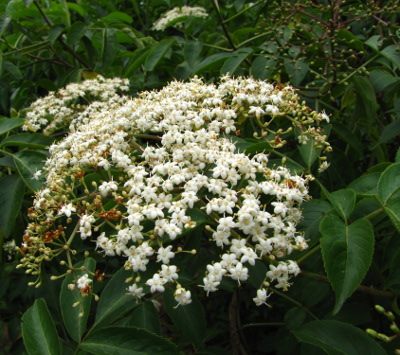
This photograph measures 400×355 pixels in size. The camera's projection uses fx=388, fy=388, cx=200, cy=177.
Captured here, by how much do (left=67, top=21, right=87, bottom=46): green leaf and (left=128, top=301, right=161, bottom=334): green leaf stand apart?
2.36 meters

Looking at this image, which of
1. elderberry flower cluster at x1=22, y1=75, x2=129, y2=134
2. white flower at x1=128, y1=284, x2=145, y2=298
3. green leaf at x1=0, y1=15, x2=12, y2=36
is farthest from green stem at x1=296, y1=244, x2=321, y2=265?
green leaf at x1=0, y1=15, x2=12, y2=36

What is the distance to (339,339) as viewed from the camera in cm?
155

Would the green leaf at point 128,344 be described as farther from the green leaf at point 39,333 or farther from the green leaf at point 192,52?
the green leaf at point 192,52

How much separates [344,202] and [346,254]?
29cm

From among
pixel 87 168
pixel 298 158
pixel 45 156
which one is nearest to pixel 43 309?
pixel 87 168

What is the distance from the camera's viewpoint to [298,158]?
90.6 inches

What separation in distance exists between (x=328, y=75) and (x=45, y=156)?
1.89 meters

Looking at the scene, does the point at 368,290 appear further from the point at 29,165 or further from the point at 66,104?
the point at 66,104

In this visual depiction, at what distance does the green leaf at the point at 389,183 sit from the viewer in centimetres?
146

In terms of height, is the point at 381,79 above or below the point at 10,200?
above

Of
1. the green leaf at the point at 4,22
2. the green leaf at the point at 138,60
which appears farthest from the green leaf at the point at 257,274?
the green leaf at the point at 4,22

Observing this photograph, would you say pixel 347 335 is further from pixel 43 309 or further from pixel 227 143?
pixel 43 309

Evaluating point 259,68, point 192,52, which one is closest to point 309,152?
point 259,68

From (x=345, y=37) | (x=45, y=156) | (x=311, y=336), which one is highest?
(x=345, y=37)
